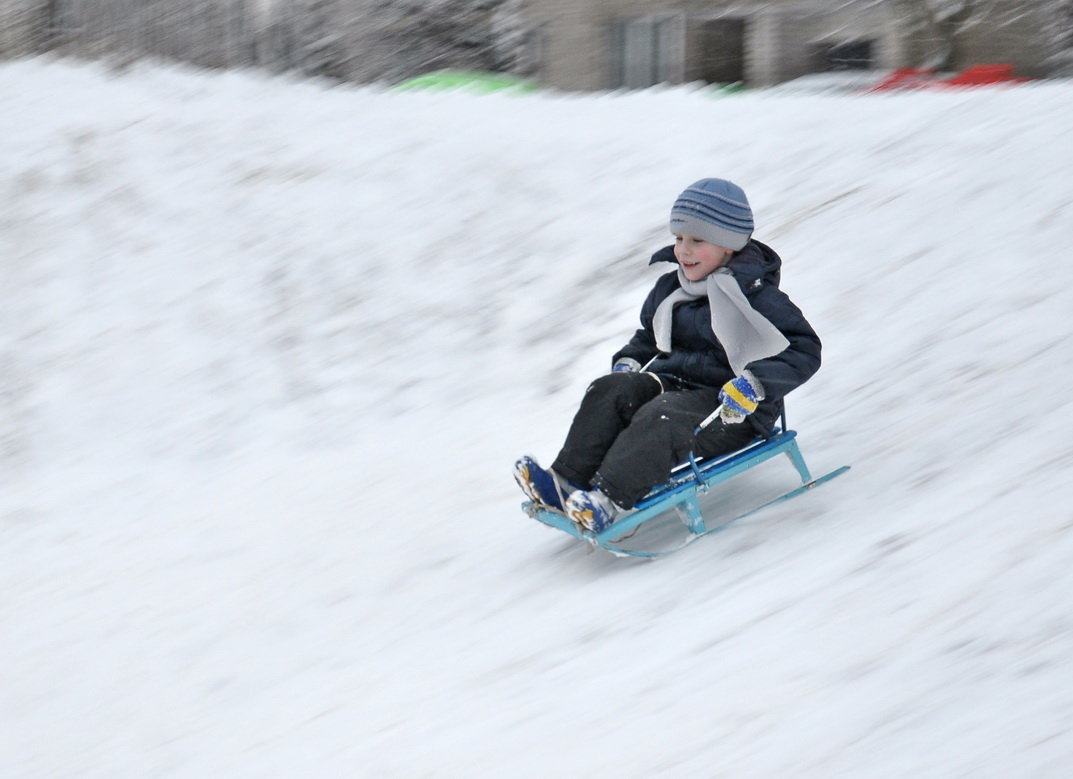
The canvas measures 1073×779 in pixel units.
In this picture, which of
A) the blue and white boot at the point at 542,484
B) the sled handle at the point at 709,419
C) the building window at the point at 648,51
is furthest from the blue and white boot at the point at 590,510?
the building window at the point at 648,51

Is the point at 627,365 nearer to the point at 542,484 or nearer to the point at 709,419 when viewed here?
the point at 709,419

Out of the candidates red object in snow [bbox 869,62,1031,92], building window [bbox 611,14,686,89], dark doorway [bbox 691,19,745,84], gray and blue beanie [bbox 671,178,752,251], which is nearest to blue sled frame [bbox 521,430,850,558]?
gray and blue beanie [bbox 671,178,752,251]

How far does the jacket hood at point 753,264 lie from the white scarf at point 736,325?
3cm

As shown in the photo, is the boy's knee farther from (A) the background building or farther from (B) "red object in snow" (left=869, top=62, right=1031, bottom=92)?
(A) the background building

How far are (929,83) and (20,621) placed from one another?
9.23 meters

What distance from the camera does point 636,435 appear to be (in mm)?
4129

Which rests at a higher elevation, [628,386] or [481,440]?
[628,386]

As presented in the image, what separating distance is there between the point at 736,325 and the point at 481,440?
81.1 inches

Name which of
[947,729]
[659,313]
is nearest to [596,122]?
[659,313]

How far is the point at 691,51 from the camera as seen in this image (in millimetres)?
15000

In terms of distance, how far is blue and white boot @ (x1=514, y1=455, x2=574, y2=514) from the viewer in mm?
4246

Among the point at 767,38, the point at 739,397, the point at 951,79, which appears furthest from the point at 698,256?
the point at 767,38

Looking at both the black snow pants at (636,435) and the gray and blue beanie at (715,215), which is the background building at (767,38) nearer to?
the gray and blue beanie at (715,215)

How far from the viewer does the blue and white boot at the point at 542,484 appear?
4.25m
